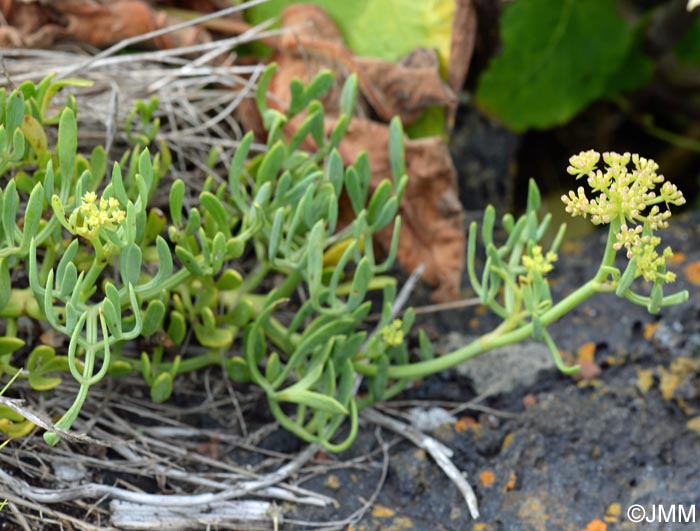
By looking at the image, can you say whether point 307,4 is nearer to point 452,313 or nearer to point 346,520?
point 452,313

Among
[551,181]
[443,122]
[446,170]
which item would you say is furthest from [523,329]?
[551,181]

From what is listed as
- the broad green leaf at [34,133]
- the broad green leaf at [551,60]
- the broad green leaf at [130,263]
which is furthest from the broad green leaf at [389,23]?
the broad green leaf at [130,263]

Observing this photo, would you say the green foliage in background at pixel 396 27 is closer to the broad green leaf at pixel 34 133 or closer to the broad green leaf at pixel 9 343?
the broad green leaf at pixel 34 133

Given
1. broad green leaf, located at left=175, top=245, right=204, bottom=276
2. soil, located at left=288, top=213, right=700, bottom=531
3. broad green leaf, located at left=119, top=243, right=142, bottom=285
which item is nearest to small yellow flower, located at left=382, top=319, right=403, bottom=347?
soil, located at left=288, top=213, right=700, bottom=531

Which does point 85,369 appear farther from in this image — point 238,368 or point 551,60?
point 551,60

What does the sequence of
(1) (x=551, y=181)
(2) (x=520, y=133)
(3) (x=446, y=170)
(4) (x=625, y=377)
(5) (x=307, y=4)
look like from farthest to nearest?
1. (1) (x=551, y=181)
2. (2) (x=520, y=133)
3. (5) (x=307, y=4)
4. (3) (x=446, y=170)
5. (4) (x=625, y=377)

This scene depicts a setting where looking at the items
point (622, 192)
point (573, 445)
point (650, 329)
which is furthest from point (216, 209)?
point (650, 329)

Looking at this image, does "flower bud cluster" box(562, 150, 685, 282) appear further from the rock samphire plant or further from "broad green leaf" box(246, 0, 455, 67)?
"broad green leaf" box(246, 0, 455, 67)
